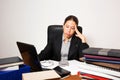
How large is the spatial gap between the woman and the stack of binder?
0.95m

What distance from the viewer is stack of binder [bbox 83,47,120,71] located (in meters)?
1.17

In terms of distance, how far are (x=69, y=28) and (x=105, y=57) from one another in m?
1.08

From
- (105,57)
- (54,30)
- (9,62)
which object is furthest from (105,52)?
(54,30)

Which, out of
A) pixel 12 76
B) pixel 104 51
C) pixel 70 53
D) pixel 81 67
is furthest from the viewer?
pixel 70 53

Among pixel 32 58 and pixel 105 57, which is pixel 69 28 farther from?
pixel 105 57

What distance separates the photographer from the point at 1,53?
352 cm

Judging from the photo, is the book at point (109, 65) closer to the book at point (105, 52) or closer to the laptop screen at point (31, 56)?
the book at point (105, 52)

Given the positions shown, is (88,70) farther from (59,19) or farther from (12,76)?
(59,19)

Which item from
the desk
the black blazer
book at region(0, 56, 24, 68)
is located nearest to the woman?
the black blazer

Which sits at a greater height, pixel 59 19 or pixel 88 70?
pixel 59 19

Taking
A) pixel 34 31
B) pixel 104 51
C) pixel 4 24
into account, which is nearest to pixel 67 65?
pixel 104 51

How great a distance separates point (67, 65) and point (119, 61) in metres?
0.65

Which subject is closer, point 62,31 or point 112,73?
point 112,73

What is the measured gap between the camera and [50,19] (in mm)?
3094
